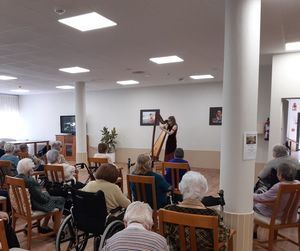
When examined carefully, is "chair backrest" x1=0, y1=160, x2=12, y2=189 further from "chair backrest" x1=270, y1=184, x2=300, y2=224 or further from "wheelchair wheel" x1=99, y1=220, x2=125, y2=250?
"chair backrest" x1=270, y1=184, x2=300, y2=224

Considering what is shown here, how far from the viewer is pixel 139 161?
124 inches

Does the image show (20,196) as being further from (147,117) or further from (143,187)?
(147,117)

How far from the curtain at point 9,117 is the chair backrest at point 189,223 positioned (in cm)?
1165

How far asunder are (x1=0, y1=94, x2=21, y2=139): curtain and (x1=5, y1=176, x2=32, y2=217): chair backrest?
967cm

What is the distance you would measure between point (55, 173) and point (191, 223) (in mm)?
2716

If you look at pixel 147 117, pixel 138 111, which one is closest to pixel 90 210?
pixel 147 117

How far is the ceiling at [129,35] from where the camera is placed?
296 cm

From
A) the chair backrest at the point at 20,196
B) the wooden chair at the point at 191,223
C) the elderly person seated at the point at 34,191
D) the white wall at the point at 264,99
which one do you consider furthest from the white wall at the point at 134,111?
the wooden chair at the point at 191,223

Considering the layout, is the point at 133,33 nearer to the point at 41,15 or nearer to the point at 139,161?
the point at 41,15

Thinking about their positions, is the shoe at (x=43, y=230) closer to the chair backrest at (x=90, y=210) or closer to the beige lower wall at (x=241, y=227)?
the chair backrest at (x=90, y=210)

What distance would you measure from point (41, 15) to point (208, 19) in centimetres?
206

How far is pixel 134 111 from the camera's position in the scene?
995 centimetres

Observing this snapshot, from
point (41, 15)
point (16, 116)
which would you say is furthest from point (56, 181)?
point (16, 116)

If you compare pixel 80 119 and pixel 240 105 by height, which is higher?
pixel 240 105
